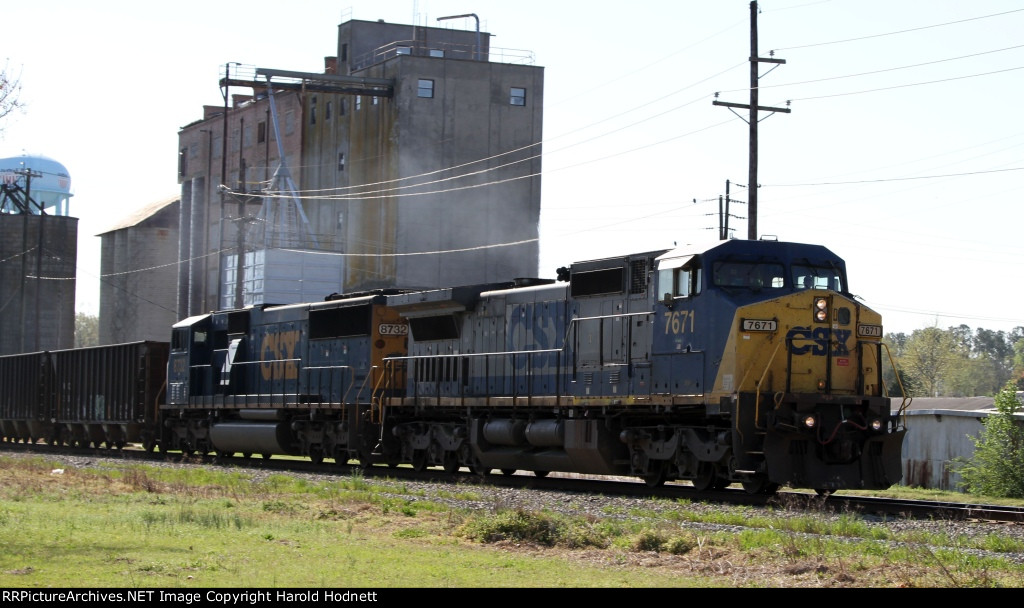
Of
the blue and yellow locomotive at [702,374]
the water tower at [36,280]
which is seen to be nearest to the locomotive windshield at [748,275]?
the blue and yellow locomotive at [702,374]

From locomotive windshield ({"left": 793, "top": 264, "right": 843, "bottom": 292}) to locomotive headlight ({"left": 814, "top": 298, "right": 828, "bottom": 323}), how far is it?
41 centimetres

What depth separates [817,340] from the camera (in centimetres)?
1697

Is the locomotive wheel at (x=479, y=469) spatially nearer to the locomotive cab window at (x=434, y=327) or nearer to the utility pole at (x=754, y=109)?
the locomotive cab window at (x=434, y=327)

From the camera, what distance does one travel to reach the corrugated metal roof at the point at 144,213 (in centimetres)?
8225

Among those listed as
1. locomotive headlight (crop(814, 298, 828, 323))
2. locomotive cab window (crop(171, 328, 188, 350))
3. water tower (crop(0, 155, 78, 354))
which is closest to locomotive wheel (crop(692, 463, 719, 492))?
locomotive headlight (crop(814, 298, 828, 323))

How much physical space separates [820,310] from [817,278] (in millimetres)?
787

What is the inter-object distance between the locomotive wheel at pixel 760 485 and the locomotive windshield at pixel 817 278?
2.83m

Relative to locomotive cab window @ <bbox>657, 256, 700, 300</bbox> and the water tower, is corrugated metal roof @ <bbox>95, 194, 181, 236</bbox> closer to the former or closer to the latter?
the water tower

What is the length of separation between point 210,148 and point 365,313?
56153 millimetres

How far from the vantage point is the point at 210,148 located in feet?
254

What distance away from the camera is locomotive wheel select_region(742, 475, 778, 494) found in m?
16.7

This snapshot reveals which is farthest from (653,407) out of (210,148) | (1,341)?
(210,148)

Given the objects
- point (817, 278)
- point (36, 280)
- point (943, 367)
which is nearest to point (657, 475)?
point (817, 278)

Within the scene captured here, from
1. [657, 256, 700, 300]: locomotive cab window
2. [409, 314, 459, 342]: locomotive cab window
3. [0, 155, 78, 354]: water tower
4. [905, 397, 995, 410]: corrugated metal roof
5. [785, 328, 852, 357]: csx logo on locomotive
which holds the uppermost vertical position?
[0, 155, 78, 354]: water tower
